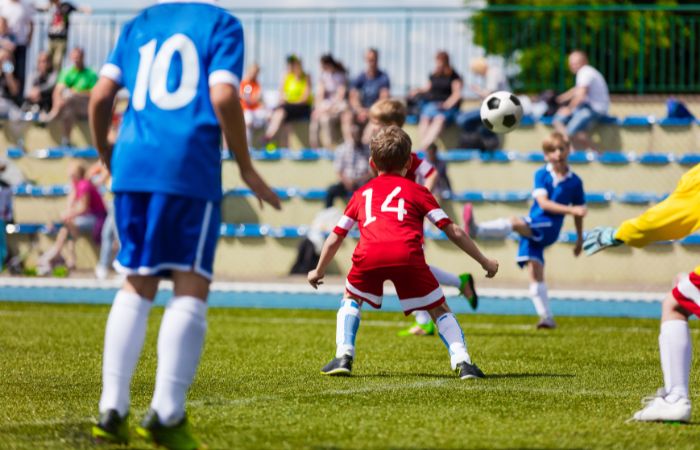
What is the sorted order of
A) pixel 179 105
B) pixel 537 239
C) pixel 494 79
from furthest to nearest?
pixel 494 79, pixel 537 239, pixel 179 105

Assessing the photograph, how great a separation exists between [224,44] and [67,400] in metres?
2.36

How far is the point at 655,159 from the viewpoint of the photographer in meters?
17.5

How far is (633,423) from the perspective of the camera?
5227 mm

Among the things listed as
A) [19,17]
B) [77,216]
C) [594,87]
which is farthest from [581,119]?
[19,17]

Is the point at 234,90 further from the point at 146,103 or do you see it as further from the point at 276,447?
the point at 276,447

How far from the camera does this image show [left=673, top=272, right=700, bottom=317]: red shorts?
5105 mm

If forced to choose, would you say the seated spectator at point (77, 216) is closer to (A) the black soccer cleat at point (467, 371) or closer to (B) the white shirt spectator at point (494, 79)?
(B) the white shirt spectator at point (494, 79)

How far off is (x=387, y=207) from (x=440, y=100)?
11.8m

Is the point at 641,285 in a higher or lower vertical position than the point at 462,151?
lower

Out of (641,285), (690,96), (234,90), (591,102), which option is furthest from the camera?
(690,96)

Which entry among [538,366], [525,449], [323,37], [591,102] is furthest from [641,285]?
[525,449]

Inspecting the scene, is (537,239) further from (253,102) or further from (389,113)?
(253,102)

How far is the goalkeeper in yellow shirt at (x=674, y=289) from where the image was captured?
5.09m

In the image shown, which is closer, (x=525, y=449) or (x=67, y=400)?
(x=525, y=449)
